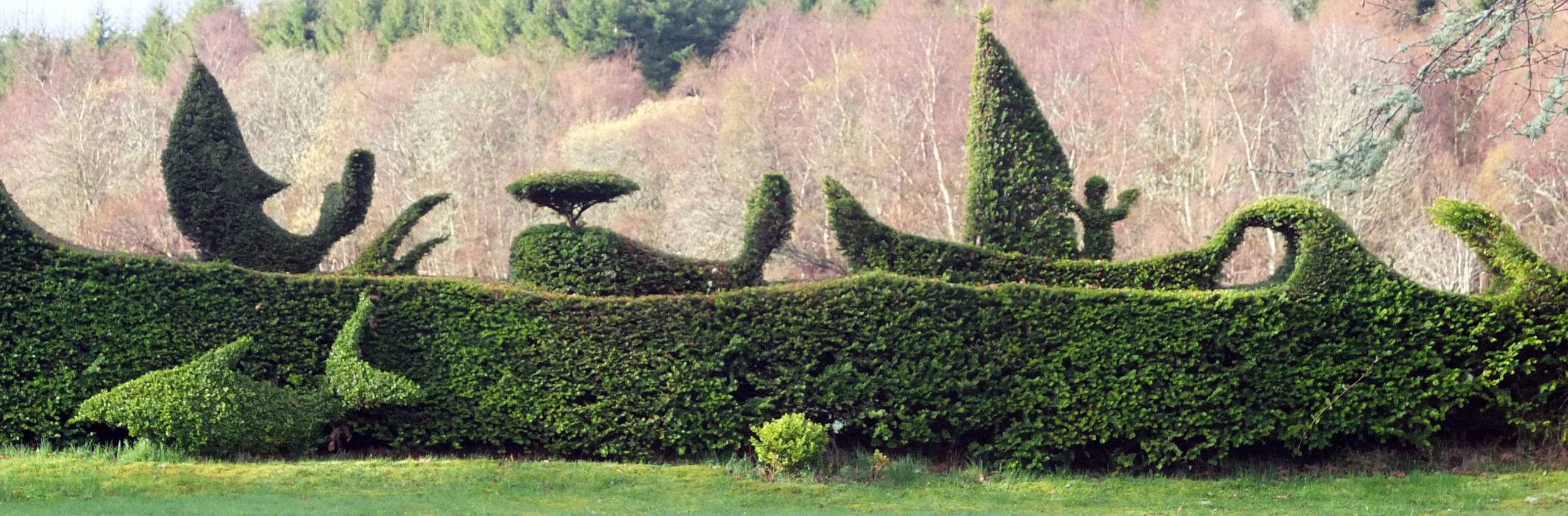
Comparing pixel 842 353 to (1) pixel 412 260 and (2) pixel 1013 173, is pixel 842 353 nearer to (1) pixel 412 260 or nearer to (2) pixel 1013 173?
(2) pixel 1013 173

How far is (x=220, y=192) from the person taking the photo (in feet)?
41.0

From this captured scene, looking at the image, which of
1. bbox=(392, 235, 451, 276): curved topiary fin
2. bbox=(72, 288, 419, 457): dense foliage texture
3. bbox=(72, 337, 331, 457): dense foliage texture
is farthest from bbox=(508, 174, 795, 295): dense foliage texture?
bbox=(72, 337, 331, 457): dense foliage texture

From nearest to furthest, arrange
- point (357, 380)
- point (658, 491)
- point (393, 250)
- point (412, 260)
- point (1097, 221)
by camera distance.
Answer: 1. point (658, 491)
2. point (357, 380)
3. point (1097, 221)
4. point (393, 250)
5. point (412, 260)

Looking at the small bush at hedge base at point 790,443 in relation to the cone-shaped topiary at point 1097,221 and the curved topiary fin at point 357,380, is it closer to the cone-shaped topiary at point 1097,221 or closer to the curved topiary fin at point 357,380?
the curved topiary fin at point 357,380

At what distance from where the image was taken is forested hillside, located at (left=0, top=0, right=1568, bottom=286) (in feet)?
A: 108

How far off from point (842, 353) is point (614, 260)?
2392 millimetres

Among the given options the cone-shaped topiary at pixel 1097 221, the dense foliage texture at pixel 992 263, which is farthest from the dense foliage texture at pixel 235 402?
the cone-shaped topiary at pixel 1097 221

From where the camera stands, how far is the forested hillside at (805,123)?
108 feet

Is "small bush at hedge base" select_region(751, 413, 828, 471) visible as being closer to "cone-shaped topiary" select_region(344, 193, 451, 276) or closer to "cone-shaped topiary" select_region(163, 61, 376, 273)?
"cone-shaped topiary" select_region(344, 193, 451, 276)

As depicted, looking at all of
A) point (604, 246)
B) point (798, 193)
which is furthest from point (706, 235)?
point (604, 246)

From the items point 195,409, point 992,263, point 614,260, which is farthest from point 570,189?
point 992,263

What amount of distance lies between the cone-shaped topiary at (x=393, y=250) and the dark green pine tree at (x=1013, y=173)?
17.7 feet

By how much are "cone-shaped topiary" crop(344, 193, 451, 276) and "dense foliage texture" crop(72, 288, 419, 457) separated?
142cm

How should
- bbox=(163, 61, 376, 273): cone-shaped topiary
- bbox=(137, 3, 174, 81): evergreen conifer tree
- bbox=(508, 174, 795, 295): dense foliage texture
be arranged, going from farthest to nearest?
bbox=(137, 3, 174, 81): evergreen conifer tree, bbox=(163, 61, 376, 273): cone-shaped topiary, bbox=(508, 174, 795, 295): dense foliage texture
